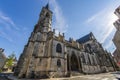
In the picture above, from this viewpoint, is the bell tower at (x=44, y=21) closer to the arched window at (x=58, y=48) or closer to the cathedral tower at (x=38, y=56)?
the cathedral tower at (x=38, y=56)

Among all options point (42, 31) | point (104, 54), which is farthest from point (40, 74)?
point (104, 54)

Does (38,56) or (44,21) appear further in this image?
(44,21)

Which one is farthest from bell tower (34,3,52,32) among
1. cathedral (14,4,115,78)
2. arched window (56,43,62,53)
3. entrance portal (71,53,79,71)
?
entrance portal (71,53,79,71)

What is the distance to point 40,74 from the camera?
1955cm

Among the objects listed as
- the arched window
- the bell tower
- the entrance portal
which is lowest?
the entrance portal

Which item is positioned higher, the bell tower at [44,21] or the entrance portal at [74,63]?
the bell tower at [44,21]

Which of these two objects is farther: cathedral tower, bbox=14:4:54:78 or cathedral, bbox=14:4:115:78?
cathedral, bbox=14:4:115:78

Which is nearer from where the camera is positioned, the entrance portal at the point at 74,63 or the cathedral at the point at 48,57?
the cathedral at the point at 48,57

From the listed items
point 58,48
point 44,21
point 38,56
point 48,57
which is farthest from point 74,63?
point 44,21

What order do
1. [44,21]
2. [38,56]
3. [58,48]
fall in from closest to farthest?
[38,56] → [58,48] → [44,21]

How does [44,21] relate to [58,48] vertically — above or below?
above

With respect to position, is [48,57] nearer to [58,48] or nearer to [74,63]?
[58,48]

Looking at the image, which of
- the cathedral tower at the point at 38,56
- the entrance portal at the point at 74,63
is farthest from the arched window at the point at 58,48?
the entrance portal at the point at 74,63

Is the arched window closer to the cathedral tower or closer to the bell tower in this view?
the cathedral tower
